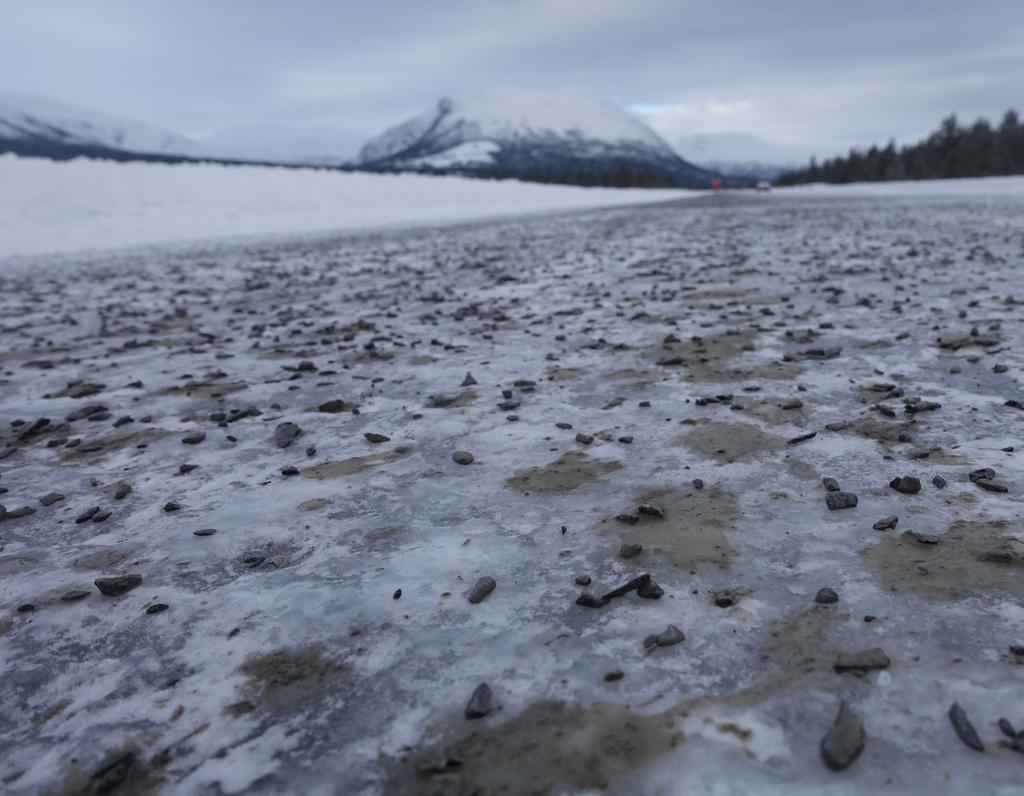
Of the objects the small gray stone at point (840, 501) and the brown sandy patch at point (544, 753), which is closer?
the brown sandy patch at point (544, 753)

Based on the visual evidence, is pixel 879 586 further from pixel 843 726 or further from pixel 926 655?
pixel 843 726

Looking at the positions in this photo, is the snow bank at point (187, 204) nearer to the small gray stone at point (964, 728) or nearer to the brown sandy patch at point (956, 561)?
the brown sandy patch at point (956, 561)

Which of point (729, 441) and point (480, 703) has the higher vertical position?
point (729, 441)

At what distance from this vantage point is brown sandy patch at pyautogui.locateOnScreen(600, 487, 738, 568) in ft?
10.8

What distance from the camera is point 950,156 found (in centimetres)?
9269

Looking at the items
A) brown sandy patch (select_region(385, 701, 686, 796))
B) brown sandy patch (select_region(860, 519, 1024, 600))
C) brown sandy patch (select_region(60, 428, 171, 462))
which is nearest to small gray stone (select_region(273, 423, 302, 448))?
brown sandy patch (select_region(60, 428, 171, 462))

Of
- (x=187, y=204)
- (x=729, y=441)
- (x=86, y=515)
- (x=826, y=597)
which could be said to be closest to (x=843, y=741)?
(x=826, y=597)

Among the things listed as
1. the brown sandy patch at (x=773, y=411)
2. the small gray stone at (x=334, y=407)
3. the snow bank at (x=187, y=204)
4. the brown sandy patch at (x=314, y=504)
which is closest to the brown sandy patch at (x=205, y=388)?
the small gray stone at (x=334, y=407)

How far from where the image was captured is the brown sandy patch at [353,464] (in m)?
4.47

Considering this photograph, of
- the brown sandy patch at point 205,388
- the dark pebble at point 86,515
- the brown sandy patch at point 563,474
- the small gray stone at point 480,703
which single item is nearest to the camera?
the small gray stone at point 480,703

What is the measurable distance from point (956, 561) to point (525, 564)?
1.97m

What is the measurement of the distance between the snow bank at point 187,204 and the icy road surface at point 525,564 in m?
21.4

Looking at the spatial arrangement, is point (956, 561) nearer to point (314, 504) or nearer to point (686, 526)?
point (686, 526)

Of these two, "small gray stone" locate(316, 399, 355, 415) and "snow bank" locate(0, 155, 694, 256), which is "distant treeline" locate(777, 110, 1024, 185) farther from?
"small gray stone" locate(316, 399, 355, 415)
